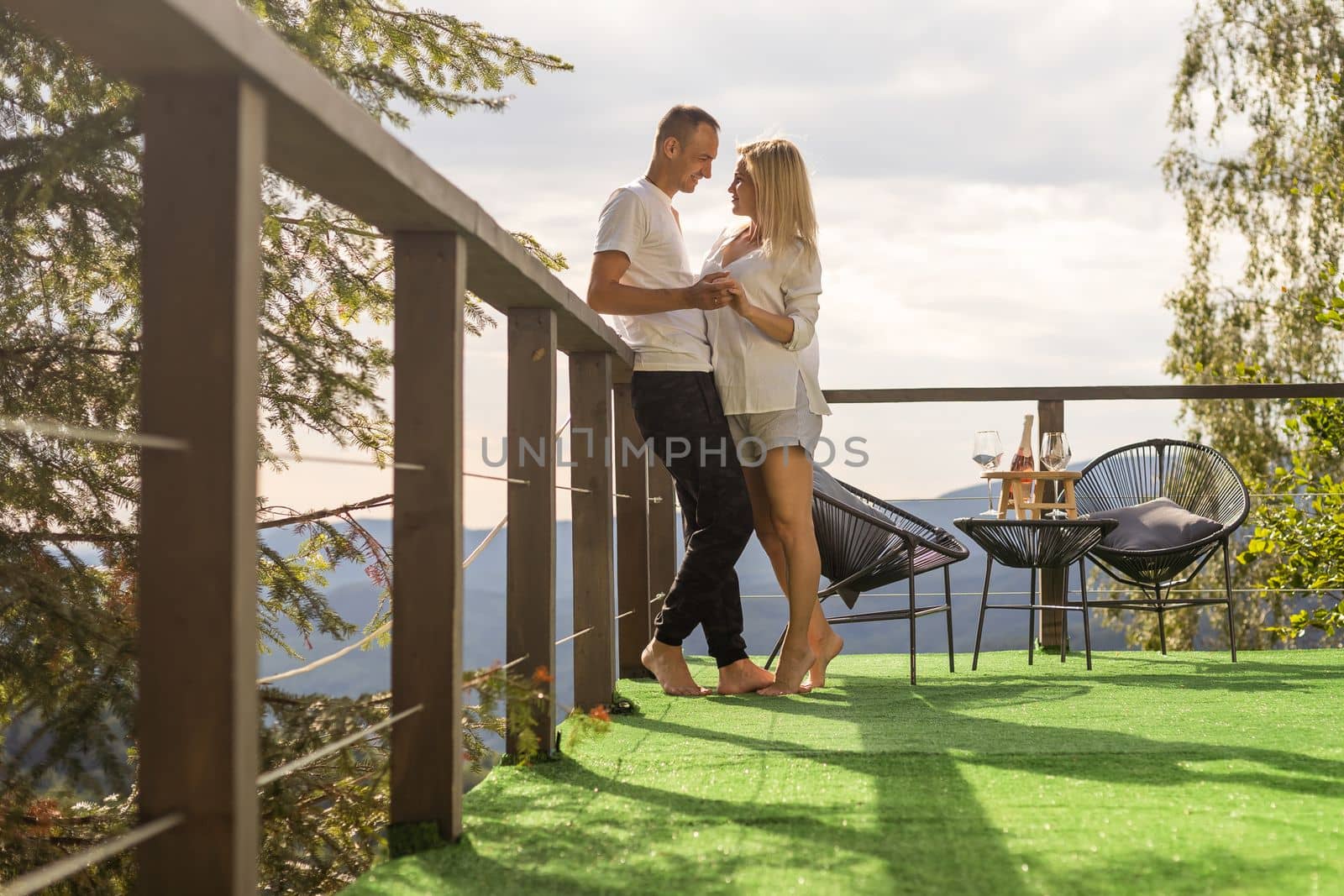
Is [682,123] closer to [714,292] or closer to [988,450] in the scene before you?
[714,292]

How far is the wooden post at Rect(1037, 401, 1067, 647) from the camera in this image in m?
4.29

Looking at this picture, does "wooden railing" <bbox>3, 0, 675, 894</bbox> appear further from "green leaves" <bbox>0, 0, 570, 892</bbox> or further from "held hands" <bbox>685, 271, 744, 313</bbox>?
"held hands" <bbox>685, 271, 744, 313</bbox>

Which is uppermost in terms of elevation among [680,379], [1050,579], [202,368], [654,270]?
[654,270]

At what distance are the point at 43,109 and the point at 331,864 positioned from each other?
1.72 metres

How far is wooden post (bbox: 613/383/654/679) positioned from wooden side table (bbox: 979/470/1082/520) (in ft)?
4.38

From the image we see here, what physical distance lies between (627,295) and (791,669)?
3.38ft

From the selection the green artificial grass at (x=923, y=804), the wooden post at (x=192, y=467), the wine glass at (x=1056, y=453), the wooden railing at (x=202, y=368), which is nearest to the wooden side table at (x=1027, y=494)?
the wine glass at (x=1056, y=453)

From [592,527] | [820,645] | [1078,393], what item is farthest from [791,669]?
[1078,393]

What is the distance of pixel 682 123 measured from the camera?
9.48ft

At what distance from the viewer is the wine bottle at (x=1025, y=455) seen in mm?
4203

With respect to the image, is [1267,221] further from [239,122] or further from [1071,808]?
[239,122]

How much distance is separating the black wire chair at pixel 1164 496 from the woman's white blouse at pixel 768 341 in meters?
1.52

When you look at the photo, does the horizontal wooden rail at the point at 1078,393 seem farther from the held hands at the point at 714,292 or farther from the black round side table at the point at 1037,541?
the held hands at the point at 714,292

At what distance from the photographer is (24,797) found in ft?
6.98
